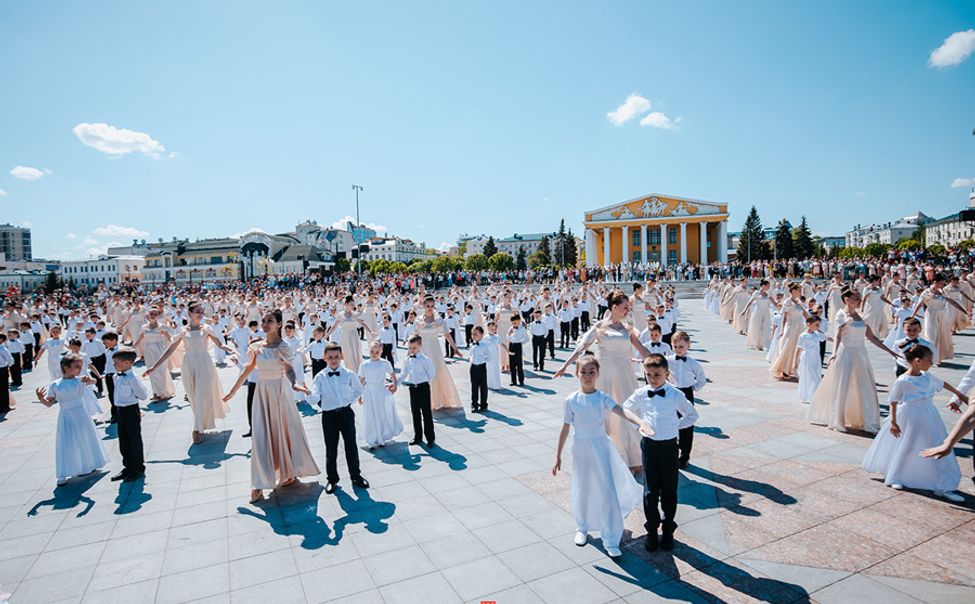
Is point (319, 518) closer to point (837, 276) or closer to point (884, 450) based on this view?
point (884, 450)

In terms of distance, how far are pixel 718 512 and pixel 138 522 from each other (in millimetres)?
6315

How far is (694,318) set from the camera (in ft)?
86.9

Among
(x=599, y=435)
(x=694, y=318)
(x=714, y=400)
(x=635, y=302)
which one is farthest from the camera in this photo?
(x=694, y=318)

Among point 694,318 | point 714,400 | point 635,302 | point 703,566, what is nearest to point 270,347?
point 703,566

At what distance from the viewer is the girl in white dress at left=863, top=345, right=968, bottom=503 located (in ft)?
17.9

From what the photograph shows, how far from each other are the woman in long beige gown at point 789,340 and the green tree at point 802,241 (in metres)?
79.2

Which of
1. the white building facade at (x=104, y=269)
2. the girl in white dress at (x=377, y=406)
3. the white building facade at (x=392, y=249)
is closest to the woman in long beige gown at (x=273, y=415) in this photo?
the girl in white dress at (x=377, y=406)

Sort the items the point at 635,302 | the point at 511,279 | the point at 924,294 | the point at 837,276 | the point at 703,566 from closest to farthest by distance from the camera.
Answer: the point at 703,566 → the point at 924,294 → the point at 837,276 → the point at 635,302 → the point at 511,279

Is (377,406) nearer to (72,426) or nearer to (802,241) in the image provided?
(72,426)

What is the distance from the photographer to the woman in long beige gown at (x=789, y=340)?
37.8 feet

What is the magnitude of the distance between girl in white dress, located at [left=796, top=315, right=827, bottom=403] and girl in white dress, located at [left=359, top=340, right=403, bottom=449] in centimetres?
742

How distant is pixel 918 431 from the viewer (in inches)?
221

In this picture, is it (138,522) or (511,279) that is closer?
(138,522)

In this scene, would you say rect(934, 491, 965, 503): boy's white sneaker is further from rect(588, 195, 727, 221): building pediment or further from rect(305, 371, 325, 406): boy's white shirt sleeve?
rect(588, 195, 727, 221): building pediment
